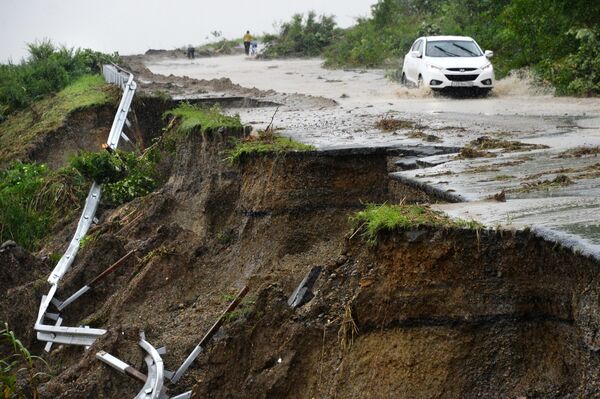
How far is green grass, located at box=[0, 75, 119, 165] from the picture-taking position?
811 inches

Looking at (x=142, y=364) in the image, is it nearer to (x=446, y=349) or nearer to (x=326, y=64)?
(x=446, y=349)

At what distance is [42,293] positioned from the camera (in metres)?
11.9

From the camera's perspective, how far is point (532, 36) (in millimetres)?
23859

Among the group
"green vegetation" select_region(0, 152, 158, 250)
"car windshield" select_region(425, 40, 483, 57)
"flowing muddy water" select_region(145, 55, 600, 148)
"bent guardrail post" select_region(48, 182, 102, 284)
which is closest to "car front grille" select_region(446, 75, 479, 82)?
"flowing muddy water" select_region(145, 55, 600, 148)

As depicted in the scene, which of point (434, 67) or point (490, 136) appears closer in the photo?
point (490, 136)

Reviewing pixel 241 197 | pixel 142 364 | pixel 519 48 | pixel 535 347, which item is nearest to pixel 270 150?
pixel 241 197

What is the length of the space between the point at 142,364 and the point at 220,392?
1.33 m

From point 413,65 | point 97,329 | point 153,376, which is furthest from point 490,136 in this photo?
point 413,65

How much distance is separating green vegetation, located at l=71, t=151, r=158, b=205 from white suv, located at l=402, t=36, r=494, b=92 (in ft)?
29.8

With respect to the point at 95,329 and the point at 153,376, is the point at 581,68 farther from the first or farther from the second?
the point at 153,376

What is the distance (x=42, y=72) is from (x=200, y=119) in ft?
45.2

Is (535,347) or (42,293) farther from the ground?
(535,347)

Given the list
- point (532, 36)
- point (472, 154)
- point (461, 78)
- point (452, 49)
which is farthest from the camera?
point (452, 49)

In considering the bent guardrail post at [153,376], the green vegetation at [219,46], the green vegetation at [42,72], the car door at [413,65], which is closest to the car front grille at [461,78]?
the car door at [413,65]
